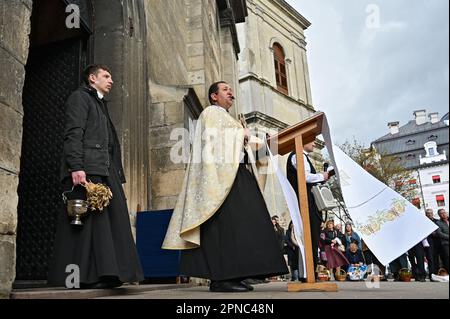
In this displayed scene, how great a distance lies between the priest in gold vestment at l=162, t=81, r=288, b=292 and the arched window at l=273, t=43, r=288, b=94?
863 inches

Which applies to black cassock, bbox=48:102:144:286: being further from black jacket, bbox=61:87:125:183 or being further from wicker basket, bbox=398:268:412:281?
wicker basket, bbox=398:268:412:281

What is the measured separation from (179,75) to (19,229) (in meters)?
4.47

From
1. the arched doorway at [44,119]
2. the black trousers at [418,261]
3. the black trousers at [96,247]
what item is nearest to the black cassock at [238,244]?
the black trousers at [96,247]

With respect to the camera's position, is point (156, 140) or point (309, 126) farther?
point (156, 140)

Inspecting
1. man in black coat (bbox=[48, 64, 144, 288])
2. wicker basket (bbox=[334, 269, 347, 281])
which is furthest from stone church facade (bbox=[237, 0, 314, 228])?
man in black coat (bbox=[48, 64, 144, 288])

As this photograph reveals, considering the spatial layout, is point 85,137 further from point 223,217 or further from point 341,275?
point 341,275

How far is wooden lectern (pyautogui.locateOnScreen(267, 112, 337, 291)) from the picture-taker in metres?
3.44

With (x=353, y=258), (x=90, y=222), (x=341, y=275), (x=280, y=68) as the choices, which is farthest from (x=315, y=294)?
(x=280, y=68)

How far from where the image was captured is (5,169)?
8.54ft

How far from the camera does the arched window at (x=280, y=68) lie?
25625 mm

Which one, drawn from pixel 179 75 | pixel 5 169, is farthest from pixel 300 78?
pixel 5 169

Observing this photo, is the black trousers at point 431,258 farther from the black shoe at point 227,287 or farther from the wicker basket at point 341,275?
the black shoe at point 227,287

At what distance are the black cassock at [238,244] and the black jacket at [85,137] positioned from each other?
1.02 meters
